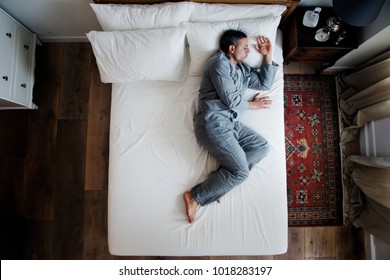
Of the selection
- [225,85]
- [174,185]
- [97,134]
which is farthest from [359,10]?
[97,134]

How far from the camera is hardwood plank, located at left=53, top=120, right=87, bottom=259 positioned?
1.76 meters

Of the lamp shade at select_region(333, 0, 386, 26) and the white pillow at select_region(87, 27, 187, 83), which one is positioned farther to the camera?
the white pillow at select_region(87, 27, 187, 83)

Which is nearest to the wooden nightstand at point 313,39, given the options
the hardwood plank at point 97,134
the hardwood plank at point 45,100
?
the hardwood plank at point 97,134

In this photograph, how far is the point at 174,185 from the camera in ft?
4.53

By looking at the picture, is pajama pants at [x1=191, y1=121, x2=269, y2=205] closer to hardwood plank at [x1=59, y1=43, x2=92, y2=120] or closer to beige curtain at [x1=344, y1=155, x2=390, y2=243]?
beige curtain at [x1=344, y1=155, x2=390, y2=243]

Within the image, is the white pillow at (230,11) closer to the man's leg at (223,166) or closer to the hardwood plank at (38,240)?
the man's leg at (223,166)

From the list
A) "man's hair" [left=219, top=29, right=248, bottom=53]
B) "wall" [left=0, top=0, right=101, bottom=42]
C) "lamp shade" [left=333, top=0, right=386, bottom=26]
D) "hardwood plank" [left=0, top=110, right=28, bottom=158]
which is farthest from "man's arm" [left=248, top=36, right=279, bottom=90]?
"hardwood plank" [left=0, top=110, right=28, bottom=158]

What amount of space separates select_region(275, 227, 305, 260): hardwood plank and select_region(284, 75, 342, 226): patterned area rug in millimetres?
52

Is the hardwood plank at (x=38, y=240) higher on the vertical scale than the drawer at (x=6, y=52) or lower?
lower

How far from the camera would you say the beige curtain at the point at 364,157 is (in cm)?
152

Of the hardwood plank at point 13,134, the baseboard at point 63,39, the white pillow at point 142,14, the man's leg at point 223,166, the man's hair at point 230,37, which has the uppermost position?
the baseboard at point 63,39

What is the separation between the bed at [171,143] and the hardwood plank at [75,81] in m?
0.52

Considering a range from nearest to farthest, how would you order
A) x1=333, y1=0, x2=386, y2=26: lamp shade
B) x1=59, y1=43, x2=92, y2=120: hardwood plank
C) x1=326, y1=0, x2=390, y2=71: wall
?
x1=333, y1=0, x2=386, y2=26: lamp shade, x1=326, y1=0, x2=390, y2=71: wall, x1=59, y1=43, x2=92, y2=120: hardwood plank

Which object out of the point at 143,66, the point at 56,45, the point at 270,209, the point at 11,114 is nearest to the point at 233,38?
the point at 143,66
